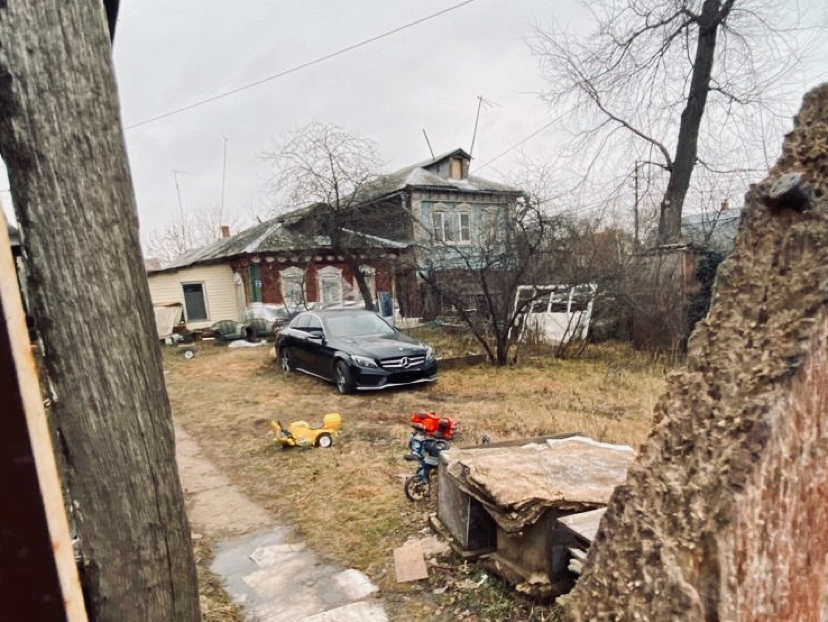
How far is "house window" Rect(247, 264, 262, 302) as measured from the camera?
1800 centimetres

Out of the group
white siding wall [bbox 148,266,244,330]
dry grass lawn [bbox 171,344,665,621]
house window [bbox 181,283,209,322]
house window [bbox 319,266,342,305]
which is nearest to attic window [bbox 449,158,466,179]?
house window [bbox 319,266,342,305]

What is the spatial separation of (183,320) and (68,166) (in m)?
20.3

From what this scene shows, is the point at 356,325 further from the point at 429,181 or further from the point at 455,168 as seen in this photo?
the point at 455,168

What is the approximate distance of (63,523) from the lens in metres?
0.68

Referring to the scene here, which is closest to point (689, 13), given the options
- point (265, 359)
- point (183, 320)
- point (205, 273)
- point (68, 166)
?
point (265, 359)

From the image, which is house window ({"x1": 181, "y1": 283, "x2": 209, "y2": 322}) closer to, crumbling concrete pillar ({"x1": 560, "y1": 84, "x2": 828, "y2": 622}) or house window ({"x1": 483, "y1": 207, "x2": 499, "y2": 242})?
house window ({"x1": 483, "y1": 207, "x2": 499, "y2": 242})

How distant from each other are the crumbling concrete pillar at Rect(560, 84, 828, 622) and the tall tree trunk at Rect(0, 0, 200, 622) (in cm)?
105

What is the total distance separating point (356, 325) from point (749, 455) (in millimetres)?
8650

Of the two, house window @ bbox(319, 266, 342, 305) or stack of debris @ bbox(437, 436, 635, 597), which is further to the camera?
house window @ bbox(319, 266, 342, 305)

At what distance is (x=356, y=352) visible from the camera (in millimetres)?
8242

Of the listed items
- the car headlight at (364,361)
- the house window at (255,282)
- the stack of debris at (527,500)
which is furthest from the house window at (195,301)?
the stack of debris at (527,500)

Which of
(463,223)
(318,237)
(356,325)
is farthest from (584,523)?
(463,223)

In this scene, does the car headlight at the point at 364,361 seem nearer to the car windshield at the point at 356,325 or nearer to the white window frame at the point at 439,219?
the car windshield at the point at 356,325

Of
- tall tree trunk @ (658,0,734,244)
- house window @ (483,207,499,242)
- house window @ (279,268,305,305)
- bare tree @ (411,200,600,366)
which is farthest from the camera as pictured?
house window @ (279,268,305,305)
